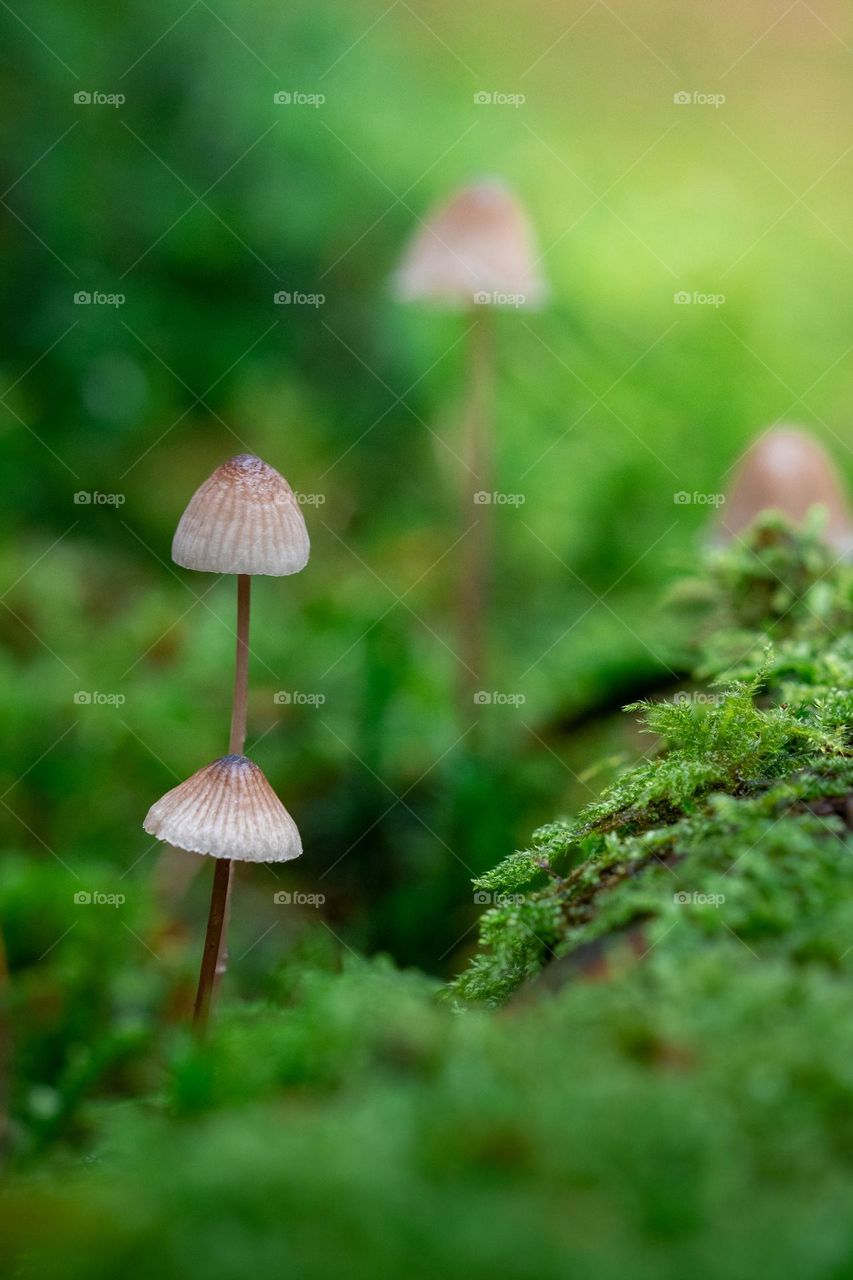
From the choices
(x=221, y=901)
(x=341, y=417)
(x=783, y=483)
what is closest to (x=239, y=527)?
(x=221, y=901)

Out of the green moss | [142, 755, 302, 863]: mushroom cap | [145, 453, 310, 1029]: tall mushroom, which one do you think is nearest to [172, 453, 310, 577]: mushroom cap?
[145, 453, 310, 1029]: tall mushroom

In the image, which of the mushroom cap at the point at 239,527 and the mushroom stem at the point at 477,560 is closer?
the mushroom cap at the point at 239,527

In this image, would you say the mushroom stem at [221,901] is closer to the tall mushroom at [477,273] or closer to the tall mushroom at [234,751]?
the tall mushroom at [234,751]

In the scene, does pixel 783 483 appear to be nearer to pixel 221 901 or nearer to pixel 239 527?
pixel 239 527

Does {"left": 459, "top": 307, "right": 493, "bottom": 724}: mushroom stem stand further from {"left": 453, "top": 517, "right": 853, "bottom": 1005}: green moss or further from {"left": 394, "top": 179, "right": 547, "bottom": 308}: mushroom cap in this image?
{"left": 453, "top": 517, "right": 853, "bottom": 1005}: green moss

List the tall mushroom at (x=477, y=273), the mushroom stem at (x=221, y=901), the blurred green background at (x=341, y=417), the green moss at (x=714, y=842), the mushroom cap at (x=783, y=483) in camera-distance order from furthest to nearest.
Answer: the tall mushroom at (x=477, y=273)
the mushroom cap at (x=783, y=483)
the blurred green background at (x=341, y=417)
the mushroom stem at (x=221, y=901)
the green moss at (x=714, y=842)

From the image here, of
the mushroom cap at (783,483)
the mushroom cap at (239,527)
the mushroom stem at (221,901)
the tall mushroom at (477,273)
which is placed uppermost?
the tall mushroom at (477,273)

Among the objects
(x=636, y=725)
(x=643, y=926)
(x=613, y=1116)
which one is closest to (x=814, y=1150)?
(x=613, y=1116)

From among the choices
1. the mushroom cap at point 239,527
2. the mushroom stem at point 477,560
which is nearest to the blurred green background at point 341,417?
the mushroom stem at point 477,560
